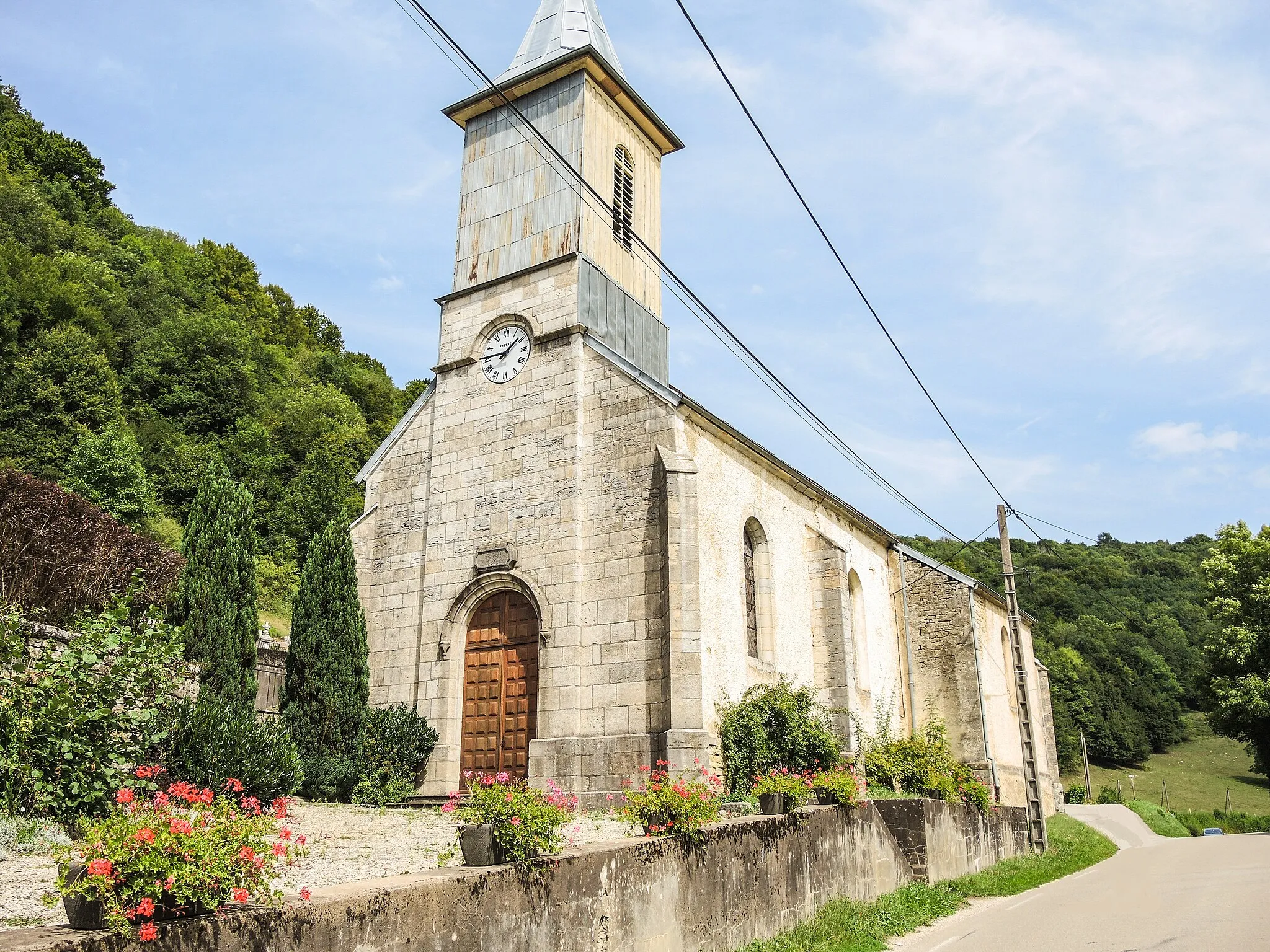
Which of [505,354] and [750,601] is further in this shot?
[505,354]

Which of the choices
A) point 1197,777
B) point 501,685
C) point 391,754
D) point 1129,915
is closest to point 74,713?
point 391,754

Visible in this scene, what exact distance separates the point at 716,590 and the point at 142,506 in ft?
85.7

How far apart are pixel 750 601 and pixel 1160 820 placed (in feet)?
103

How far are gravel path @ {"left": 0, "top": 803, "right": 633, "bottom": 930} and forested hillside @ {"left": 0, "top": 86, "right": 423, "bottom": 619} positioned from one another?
2270 cm

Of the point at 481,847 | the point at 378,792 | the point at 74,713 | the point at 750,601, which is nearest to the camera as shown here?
the point at 481,847

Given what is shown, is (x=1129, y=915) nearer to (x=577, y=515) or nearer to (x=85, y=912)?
(x=577, y=515)

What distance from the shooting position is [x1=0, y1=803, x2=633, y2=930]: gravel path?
20.8 ft

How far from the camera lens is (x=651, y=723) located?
594 inches

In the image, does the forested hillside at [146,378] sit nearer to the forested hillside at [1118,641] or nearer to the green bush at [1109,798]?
the green bush at [1109,798]

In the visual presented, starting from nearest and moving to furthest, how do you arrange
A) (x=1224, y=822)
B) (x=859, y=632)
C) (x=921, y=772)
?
1. (x=921, y=772)
2. (x=859, y=632)
3. (x=1224, y=822)

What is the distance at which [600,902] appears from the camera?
7.04 m

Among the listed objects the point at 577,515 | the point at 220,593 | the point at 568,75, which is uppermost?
the point at 568,75

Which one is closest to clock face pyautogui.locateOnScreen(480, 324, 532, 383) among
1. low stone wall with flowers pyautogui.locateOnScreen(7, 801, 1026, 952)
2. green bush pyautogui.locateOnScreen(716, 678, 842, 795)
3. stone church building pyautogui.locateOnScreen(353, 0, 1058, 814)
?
stone church building pyautogui.locateOnScreen(353, 0, 1058, 814)

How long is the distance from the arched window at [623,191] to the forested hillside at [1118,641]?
4824cm
